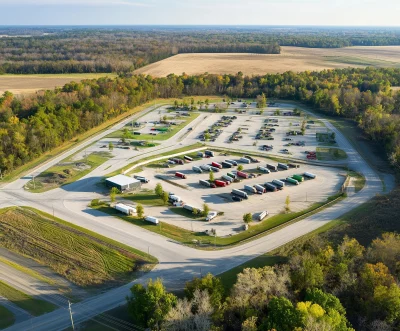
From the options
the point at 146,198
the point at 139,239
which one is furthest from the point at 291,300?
the point at 146,198

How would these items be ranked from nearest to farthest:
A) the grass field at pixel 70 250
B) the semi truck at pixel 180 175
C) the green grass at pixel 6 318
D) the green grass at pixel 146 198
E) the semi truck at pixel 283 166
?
the green grass at pixel 6 318 < the grass field at pixel 70 250 < the green grass at pixel 146 198 < the semi truck at pixel 180 175 < the semi truck at pixel 283 166

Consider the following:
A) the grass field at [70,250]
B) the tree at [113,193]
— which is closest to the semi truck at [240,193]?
the tree at [113,193]

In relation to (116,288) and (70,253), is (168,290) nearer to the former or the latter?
(116,288)

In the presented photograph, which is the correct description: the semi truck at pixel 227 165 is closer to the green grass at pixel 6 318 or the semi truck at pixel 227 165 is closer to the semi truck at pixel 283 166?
the semi truck at pixel 283 166

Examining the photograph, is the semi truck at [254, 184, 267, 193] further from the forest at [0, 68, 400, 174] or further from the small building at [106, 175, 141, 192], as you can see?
the forest at [0, 68, 400, 174]

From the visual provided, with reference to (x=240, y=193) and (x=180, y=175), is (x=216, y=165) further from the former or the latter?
(x=240, y=193)

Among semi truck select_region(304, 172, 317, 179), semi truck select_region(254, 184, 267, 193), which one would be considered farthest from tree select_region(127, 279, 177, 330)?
semi truck select_region(304, 172, 317, 179)

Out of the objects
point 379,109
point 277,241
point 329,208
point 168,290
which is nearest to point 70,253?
point 168,290
